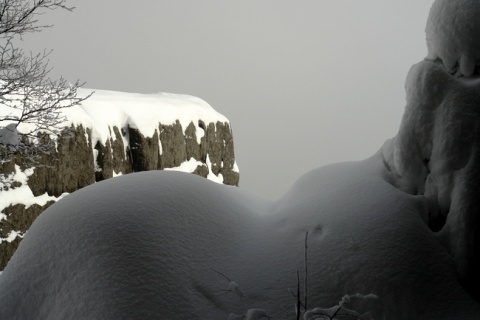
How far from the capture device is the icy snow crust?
201 centimetres

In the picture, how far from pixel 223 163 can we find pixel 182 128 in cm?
300

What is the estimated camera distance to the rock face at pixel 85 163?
300 inches

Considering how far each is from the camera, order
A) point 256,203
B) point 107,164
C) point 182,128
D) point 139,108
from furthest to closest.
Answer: point 182,128, point 139,108, point 107,164, point 256,203

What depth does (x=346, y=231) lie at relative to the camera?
2348mm

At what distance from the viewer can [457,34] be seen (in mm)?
2551

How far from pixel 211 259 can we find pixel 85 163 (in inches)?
293

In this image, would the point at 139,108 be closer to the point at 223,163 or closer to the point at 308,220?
the point at 223,163

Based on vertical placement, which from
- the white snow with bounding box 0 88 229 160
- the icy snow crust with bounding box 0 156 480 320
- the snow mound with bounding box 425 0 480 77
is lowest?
the icy snow crust with bounding box 0 156 480 320

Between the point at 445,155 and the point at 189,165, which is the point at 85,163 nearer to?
the point at 189,165

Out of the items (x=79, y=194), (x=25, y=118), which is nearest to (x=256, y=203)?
(x=79, y=194)

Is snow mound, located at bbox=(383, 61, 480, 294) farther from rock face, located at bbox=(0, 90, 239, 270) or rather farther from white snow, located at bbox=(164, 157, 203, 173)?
white snow, located at bbox=(164, 157, 203, 173)

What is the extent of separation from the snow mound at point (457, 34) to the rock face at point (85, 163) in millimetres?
6903

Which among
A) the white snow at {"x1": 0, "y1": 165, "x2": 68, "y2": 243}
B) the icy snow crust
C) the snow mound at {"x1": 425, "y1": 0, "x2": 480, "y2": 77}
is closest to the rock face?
the white snow at {"x1": 0, "y1": 165, "x2": 68, "y2": 243}

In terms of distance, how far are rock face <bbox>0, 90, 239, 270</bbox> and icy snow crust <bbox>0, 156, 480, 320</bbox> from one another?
5862 mm
